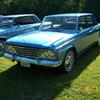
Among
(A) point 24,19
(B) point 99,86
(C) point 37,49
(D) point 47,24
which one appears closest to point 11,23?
(A) point 24,19

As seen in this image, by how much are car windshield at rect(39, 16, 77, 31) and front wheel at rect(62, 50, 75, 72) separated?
37.4 inches

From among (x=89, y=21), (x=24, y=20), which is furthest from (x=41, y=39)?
(x=24, y=20)

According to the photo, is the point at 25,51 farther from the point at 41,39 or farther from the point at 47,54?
the point at 47,54

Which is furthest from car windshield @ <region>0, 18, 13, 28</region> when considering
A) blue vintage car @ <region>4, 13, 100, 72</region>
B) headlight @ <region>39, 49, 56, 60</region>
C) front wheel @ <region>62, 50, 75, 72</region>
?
headlight @ <region>39, 49, 56, 60</region>

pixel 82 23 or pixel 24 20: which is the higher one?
pixel 82 23

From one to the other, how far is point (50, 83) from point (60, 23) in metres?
2.33

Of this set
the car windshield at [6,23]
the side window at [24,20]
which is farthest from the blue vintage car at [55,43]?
the side window at [24,20]

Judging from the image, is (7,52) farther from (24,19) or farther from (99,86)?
(24,19)

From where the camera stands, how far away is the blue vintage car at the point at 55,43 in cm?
573

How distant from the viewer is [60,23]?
727cm

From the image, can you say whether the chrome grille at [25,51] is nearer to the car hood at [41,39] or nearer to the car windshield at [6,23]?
the car hood at [41,39]

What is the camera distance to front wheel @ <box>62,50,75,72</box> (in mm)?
6133

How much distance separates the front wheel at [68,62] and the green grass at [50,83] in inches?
5.6

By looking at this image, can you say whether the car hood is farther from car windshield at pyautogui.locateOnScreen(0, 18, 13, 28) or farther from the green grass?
car windshield at pyautogui.locateOnScreen(0, 18, 13, 28)
